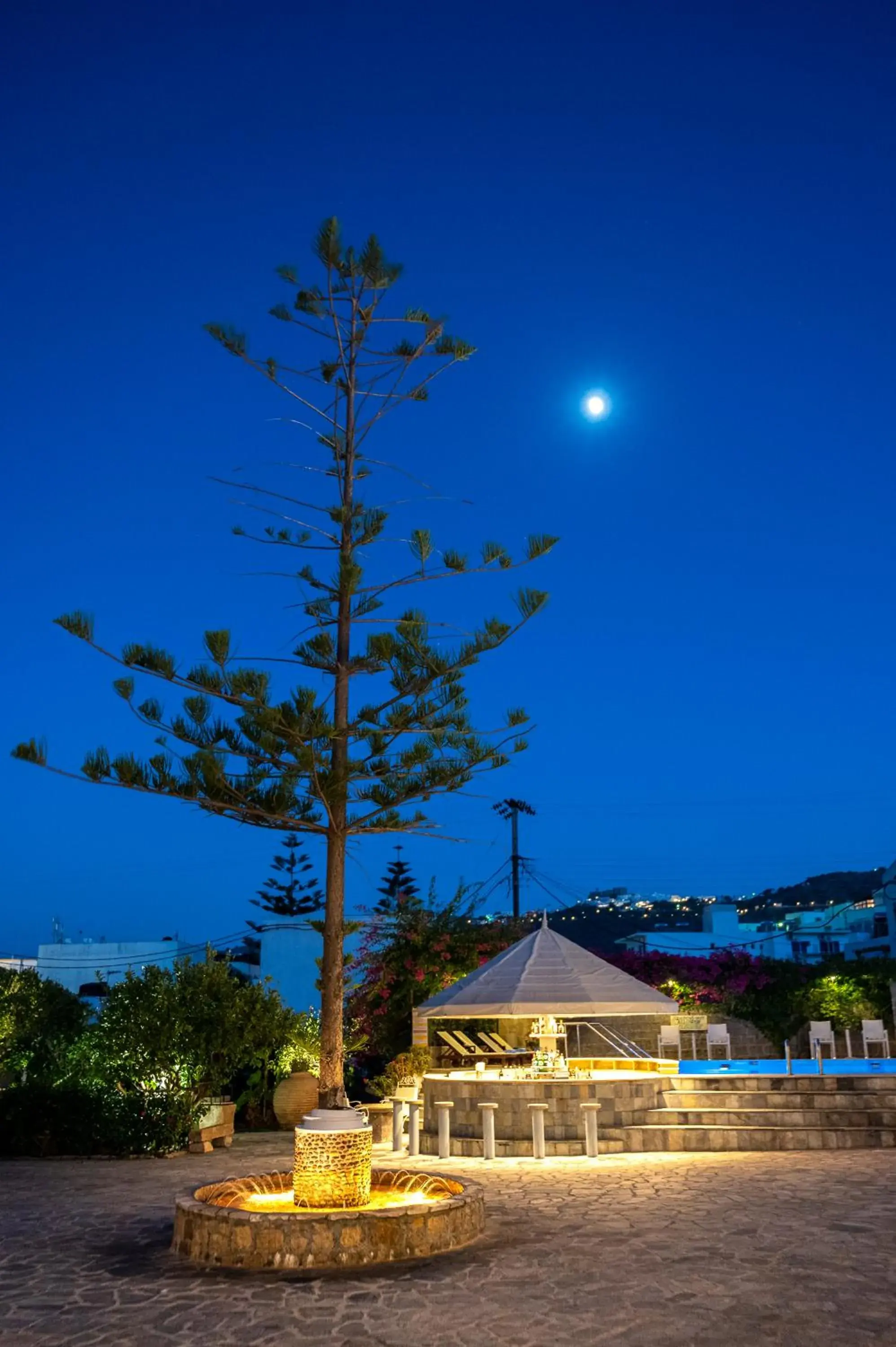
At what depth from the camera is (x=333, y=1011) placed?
6332 millimetres

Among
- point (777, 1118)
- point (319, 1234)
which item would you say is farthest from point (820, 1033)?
point (319, 1234)

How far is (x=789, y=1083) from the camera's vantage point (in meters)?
10.4

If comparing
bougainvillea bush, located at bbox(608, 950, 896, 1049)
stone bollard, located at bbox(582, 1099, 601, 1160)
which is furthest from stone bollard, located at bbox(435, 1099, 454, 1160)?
bougainvillea bush, located at bbox(608, 950, 896, 1049)

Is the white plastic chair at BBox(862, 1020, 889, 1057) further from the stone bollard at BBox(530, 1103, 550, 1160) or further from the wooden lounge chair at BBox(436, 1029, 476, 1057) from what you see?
the stone bollard at BBox(530, 1103, 550, 1160)

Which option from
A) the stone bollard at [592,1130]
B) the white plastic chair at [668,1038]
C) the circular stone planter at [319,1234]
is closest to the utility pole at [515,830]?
the white plastic chair at [668,1038]

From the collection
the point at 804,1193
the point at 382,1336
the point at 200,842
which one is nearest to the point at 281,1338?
the point at 382,1336

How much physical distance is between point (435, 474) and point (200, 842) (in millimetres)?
21691

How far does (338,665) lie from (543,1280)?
12.5 feet

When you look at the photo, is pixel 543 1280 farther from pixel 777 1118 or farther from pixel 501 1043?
pixel 501 1043

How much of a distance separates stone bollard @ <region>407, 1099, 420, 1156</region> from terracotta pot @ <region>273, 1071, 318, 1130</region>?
8.94ft

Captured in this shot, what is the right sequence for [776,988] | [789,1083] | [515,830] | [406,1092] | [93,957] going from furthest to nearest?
1. [93,957]
2. [515,830]
3. [776,988]
4. [406,1092]
5. [789,1083]

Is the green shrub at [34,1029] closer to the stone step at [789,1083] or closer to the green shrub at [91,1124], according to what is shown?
the green shrub at [91,1124]

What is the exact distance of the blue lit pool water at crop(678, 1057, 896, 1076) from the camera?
1075cm

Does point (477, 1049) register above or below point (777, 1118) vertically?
above
